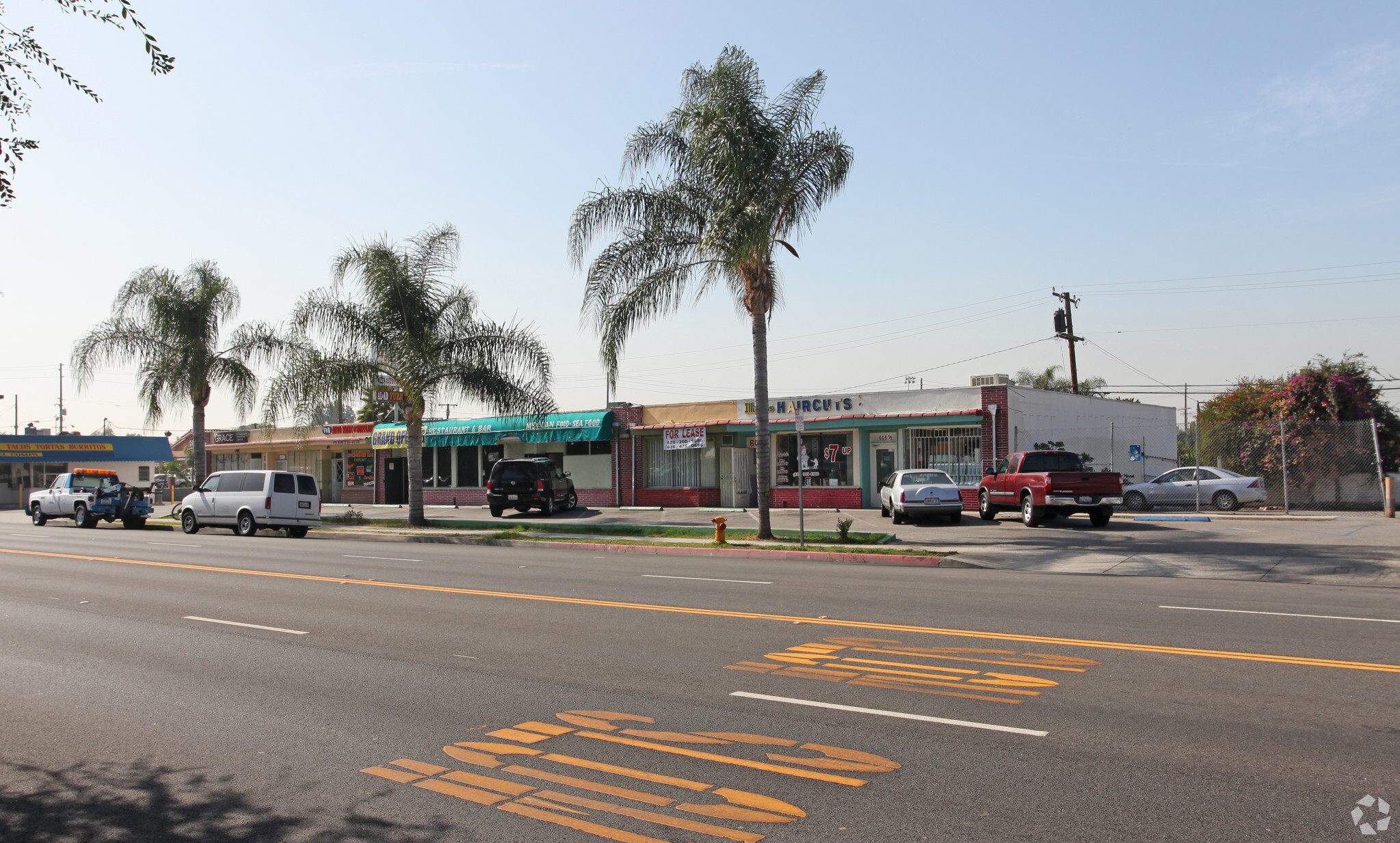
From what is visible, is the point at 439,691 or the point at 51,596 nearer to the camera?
the point at 439,691

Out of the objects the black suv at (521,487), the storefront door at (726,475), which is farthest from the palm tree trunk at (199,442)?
the storefront door at (726,475)

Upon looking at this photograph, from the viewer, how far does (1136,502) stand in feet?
95.0

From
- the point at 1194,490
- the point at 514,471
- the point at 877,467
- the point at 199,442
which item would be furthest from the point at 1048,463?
the point at 199,442

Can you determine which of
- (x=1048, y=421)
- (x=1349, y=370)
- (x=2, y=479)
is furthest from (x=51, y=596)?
(x=2, y=479)

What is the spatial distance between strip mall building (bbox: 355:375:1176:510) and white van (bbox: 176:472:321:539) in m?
7.58

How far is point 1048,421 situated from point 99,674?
28403 millimetres

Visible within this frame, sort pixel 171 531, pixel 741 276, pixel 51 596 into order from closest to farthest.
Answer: pixel 51 596
pixel 741 276
pixel 171 531

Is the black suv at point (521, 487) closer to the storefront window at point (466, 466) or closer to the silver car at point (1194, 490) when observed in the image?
the storefront window at point (466, 466)

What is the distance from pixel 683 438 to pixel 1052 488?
14.4 m

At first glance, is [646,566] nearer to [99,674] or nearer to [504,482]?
[99,674]

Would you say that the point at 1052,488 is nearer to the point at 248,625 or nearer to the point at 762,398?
the point at 762,398

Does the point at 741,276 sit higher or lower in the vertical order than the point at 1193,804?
higher

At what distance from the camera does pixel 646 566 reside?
55.1 ft

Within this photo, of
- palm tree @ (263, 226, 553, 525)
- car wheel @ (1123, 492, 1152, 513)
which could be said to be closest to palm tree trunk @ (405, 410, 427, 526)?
palm tree @ (263, 226, 553, 525)
